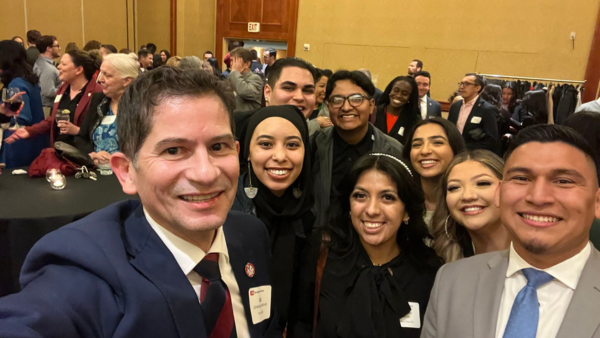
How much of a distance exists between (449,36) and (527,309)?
31.6ft

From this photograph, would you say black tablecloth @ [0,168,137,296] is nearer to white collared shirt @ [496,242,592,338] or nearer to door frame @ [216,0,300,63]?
white collared shirt @ [496,242,592,338]

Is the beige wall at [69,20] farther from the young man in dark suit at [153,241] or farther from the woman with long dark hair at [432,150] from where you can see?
the young man in dark suit at [153,241]

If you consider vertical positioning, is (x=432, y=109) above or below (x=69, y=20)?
below

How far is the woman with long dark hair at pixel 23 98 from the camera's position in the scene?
4.02 metres

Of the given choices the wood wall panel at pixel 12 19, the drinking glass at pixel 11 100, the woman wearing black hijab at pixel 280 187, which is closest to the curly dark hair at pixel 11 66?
the drinking glass at pixel 11 100

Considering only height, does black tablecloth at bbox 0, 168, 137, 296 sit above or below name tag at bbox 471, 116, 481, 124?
below

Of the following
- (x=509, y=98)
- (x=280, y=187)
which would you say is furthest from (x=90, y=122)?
(x=509, y=98)

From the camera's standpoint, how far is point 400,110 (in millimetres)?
4293

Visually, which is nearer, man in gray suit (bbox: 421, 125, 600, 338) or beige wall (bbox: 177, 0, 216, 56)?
man in gray suit (bbox: 421, 125, 600, 338)

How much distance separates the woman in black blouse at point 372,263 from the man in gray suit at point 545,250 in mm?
402

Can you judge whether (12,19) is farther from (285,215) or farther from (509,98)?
(509,98)

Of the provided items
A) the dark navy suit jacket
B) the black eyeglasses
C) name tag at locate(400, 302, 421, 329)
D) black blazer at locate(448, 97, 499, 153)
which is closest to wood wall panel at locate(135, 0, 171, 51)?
black blazer at locate(448, 97, 499, 153)

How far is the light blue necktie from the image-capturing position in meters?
1.21

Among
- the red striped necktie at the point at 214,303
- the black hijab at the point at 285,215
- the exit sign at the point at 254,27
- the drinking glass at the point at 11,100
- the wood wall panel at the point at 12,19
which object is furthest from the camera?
the exit sign at the point at 254,27
